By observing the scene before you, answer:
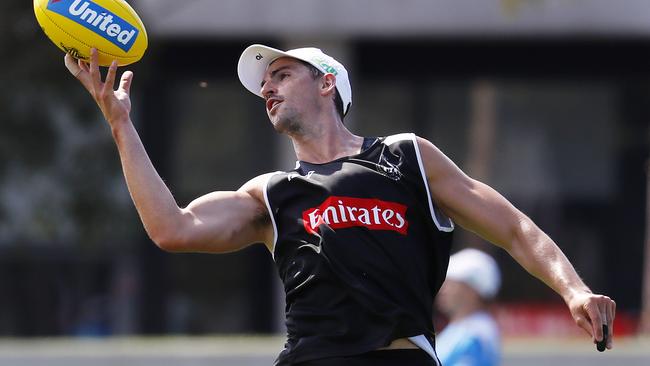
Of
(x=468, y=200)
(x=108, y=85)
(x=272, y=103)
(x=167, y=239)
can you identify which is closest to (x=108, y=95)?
(x=108, y=85)

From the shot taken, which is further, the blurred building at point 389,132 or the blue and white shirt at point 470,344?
the blurred building at point 389,132

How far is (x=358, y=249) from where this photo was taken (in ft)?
16.4

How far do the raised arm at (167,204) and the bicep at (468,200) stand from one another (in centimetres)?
64

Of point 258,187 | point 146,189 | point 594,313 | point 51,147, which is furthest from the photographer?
point 51,147

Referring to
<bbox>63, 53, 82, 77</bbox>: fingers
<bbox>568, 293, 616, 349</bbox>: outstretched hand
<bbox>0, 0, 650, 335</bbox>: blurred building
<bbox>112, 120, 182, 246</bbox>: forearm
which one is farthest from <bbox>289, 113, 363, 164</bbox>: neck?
<bbox>0, 0, 650, 335</bbox>: blurred building

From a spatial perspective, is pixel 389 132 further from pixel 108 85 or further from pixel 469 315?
pixel 108 85

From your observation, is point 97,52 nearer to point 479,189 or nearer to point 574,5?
point 479,189

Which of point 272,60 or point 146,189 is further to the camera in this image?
point 272,60

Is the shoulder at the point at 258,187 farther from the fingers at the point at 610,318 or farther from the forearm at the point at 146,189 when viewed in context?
the fingers at the point at 610,318

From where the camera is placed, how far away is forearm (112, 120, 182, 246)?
4.95m

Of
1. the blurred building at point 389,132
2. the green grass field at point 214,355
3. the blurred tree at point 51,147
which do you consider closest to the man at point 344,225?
the green grass field at point 214,355

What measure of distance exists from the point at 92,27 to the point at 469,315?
347 cm

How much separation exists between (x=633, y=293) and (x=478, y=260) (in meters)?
14.5

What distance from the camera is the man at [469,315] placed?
776 cm
